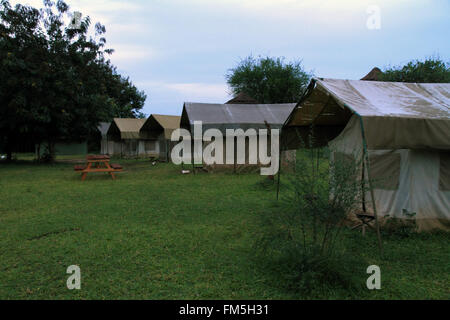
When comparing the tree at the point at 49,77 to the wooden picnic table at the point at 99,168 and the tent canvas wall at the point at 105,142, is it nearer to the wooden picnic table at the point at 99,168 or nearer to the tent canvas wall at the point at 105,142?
the wooden picnic table at the point at 99,168

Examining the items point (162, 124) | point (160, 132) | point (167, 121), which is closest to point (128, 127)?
point (160, 132)

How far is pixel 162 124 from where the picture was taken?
2142 cm

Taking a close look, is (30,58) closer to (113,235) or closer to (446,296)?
(113,235)

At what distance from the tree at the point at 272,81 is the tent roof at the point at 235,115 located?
1697 cm

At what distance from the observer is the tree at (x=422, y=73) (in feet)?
61.8

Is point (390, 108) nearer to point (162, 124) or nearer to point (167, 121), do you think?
point (162, 124)

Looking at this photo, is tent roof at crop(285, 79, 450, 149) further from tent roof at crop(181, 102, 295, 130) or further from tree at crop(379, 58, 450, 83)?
tree at crop(379, 58, 450, 83)

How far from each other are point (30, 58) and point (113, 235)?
1521 cm

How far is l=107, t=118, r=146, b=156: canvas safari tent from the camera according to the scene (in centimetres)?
2475

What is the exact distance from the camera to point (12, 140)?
20781mm

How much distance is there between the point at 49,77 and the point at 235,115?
1036 centimetres

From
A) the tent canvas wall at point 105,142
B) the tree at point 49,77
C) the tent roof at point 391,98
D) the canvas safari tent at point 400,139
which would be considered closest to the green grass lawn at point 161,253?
the canvas safari tent at point 400,139

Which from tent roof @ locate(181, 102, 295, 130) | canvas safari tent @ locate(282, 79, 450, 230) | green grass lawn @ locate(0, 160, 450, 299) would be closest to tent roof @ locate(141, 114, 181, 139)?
tent roof @ locate(181, 102, 295, 130)

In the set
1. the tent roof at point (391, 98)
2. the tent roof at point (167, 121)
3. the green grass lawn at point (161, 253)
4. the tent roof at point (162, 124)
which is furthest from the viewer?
the tent roof at point (167, 121)
